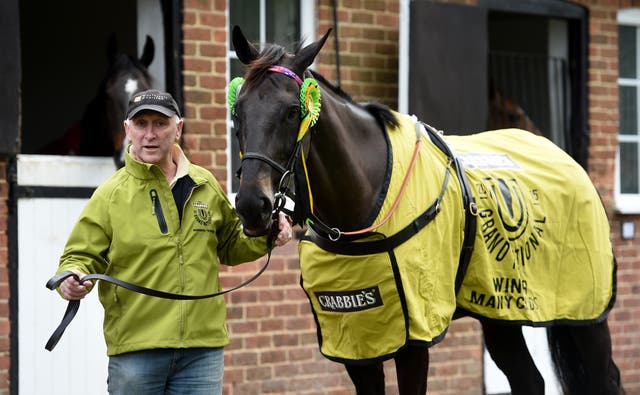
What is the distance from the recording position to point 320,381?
23.4 feet

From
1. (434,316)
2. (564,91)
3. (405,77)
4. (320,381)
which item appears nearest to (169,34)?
(405,77)

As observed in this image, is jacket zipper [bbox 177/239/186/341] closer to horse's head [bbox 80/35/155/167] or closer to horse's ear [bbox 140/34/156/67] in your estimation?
horse's head [bbox 80/35/155/167]

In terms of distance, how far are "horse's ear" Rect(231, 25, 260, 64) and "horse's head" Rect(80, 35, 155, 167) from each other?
210cm

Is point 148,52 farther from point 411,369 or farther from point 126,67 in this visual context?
point 411,369

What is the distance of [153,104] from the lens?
154 inches

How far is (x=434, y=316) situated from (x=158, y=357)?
1.25 m

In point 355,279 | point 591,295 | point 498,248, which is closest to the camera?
point 355,279

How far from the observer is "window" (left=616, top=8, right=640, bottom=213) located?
873 centimetres

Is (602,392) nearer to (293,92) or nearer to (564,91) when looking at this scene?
(293,92)

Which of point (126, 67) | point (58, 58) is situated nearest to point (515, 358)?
point (126, 67)

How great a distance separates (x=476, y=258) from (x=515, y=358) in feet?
2.57

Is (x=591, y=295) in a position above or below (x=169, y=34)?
below

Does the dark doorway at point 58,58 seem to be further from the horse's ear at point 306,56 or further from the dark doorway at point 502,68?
the horse's ear at point 306,56

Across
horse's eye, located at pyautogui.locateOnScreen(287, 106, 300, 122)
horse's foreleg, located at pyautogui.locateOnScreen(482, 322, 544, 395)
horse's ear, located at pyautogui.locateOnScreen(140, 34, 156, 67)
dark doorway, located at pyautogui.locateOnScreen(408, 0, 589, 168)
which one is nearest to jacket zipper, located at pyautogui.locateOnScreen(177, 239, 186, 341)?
horse's eye, located at pyautogui.locateOnScreen(287, 106, 300, 122)
